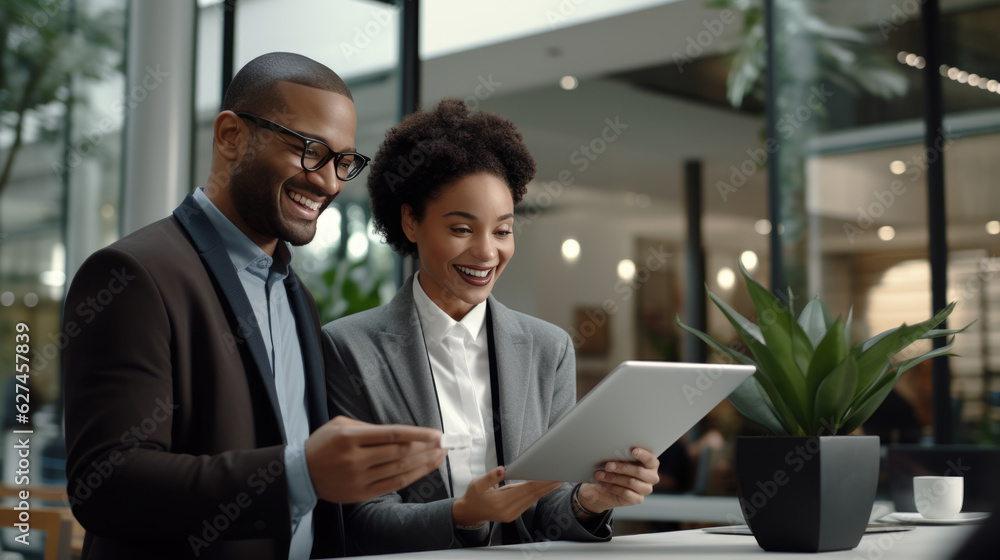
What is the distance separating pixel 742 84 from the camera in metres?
5.57

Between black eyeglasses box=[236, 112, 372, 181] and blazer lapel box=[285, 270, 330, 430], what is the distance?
258 millimetres

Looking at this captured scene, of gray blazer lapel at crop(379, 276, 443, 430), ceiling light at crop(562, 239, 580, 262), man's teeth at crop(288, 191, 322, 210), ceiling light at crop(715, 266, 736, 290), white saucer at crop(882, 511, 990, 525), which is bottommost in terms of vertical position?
white saucer at crop(882, 511, 990, 525)

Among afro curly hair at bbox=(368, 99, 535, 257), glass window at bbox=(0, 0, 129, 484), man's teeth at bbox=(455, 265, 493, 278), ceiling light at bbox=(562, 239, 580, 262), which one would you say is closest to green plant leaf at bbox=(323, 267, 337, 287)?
glass window at bbox=(0, 0, 129, 484)

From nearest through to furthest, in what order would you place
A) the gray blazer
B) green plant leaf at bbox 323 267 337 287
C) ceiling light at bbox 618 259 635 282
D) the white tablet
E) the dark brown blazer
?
the dark brown blazer
the white tablet
the gray blazer
green plant leaf at bbox 323 267 337 287
ceiling light at bbox 618 259 635 282

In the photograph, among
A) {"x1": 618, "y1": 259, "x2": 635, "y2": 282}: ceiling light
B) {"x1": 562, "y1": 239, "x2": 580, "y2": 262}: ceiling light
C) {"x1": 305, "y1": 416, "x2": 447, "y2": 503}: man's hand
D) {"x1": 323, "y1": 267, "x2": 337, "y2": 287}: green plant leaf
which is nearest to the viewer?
{"x1": 305, "y1": 416, "x2": 447, "y2": 503}: man's hand

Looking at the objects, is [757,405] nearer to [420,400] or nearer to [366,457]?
[420,400]

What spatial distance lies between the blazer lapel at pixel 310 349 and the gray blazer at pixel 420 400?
9 cm

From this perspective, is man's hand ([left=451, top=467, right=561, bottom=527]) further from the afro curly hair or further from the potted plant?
the afro curly hair

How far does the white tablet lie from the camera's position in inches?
54.8

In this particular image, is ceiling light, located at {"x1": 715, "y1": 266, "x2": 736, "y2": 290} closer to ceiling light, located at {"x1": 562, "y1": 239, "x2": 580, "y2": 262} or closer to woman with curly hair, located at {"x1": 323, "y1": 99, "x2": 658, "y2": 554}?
ceiling light, located at {"x1": 562, "y1": 239, "x2": 580, "y2": 262}

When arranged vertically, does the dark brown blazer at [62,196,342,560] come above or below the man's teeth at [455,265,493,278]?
below

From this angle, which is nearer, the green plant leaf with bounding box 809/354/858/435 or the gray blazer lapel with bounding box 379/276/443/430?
the green plant leaf with bounding box 809/354/858/435

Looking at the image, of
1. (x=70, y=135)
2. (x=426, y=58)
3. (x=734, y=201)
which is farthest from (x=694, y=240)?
(x=70, y=135)

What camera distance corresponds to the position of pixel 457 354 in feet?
6.58
